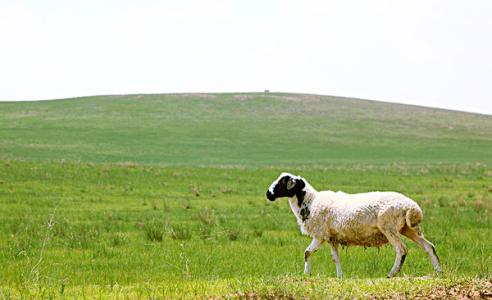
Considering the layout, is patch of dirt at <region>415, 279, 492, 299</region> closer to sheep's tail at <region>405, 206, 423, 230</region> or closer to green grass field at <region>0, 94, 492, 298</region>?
green grass field at <region>0, 94, 492, 298</region>

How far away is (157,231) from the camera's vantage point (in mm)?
16266

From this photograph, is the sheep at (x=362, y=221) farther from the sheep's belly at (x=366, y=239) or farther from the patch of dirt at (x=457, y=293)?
the patch of dirt at (x=457, y=293)

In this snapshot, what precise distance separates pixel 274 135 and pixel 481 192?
149 feet

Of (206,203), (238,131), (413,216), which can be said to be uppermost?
(413,216)

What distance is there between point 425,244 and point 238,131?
65.7 meters

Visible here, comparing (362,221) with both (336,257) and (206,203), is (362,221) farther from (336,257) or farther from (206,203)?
(206,203)

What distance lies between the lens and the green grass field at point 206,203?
9.59 m

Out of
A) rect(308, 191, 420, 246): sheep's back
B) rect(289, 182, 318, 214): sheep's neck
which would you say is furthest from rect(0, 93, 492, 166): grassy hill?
rect(308, 191, 420, 246): sheep's back

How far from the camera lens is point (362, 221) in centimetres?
1168

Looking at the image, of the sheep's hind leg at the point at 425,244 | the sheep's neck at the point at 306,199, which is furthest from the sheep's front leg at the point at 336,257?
the sheep's hind leg at the point at 425,244

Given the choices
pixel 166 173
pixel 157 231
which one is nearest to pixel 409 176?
pixel 166 173

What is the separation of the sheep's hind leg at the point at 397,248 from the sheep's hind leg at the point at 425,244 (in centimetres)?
41

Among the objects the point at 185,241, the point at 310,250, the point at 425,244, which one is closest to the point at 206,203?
the point at 185,241

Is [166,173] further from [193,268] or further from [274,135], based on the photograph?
[274,135]
